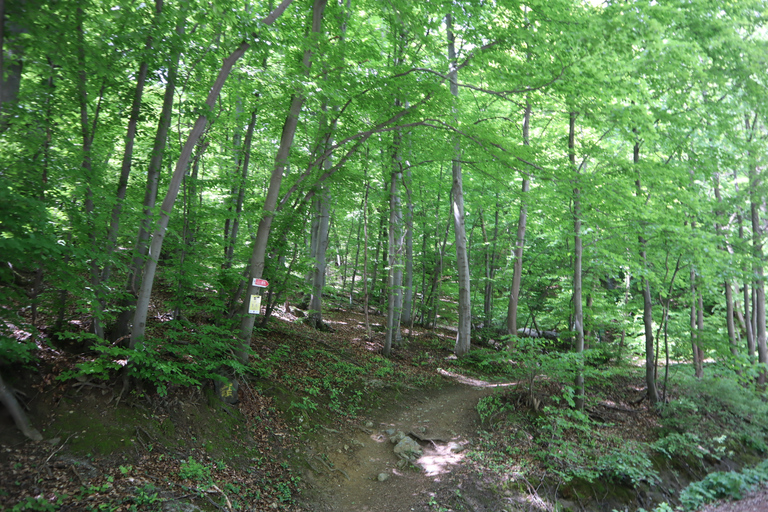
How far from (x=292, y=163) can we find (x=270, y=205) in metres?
1.42

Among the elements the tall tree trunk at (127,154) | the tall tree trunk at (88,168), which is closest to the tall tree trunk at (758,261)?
the tall tree trunk at (127,154)

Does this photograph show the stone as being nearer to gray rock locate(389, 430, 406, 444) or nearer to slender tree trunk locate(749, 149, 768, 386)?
gray rock locate(389, 430, 406, 444)

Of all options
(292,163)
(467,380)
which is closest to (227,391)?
(292,163)

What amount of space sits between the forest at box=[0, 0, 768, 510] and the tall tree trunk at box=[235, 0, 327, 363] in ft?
0.11

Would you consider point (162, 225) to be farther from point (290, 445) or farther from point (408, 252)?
point (408, 252)

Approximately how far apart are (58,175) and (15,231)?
3.08 ft

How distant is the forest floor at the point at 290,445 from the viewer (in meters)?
3.77

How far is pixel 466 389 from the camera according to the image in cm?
986

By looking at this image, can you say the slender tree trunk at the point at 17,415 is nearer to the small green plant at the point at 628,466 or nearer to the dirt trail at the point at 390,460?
the dirt trail at the point at 390,460

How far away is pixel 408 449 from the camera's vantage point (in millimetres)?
6371

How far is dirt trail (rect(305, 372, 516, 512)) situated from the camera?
5.16 m

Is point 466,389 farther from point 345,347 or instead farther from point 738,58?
point 738,58

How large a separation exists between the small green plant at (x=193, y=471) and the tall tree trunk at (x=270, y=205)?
1691 mm

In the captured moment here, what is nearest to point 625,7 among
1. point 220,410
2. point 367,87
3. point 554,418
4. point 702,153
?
point 367,87
